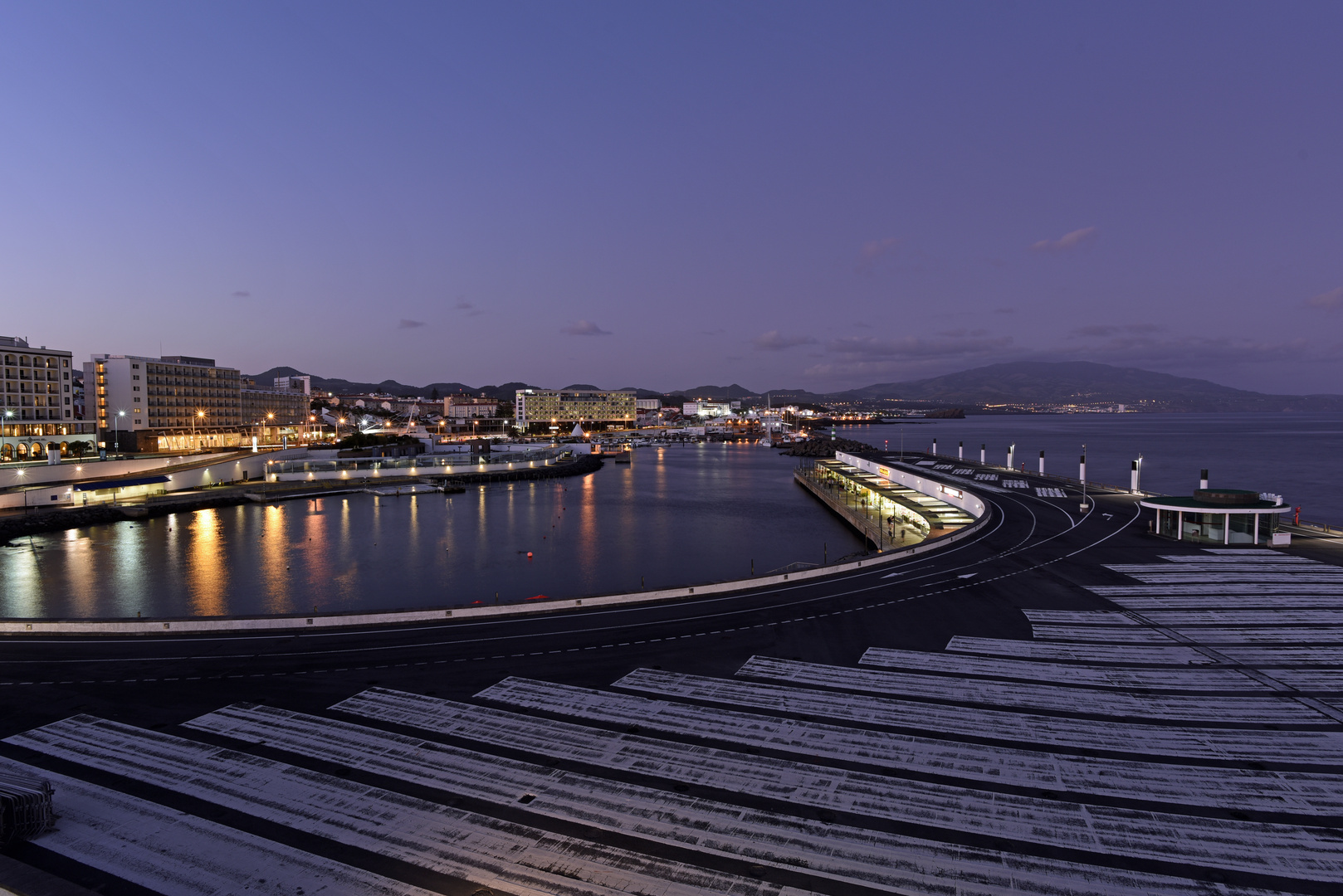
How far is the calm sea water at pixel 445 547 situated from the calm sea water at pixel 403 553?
0.14m

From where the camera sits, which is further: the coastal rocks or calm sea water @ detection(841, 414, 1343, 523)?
the coastal rocks

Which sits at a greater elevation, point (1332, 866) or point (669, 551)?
point (1332, 866)

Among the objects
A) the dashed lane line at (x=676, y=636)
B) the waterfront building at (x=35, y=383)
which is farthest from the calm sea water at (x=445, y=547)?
the waterfront building at (x=35, y=383)

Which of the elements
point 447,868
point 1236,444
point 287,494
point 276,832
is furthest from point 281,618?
point 1236,444

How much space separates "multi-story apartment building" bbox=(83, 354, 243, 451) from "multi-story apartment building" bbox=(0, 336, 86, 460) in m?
8.96

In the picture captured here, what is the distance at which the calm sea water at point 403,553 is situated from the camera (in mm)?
28891

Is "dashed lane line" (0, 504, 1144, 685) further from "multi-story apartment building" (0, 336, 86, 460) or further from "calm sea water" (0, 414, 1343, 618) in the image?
"multi-story apartment building" (0, 336, 86, 460)

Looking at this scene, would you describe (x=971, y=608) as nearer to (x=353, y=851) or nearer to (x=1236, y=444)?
(x=353, y=851)

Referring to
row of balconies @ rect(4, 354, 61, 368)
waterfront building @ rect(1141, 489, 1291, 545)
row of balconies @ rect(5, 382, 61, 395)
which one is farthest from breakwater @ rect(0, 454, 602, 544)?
waterfront building @ rect(1141, 489, 1291, 545)

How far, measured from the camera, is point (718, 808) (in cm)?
827

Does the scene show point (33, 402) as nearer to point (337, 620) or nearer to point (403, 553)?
point (403, 553)

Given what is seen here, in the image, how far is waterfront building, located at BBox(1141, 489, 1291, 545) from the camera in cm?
2261

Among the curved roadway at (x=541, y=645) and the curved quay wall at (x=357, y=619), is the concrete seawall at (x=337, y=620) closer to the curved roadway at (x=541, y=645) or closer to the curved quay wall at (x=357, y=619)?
the curved quay wall at (x=357, y=619)

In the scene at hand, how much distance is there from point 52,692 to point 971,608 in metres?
19.5
